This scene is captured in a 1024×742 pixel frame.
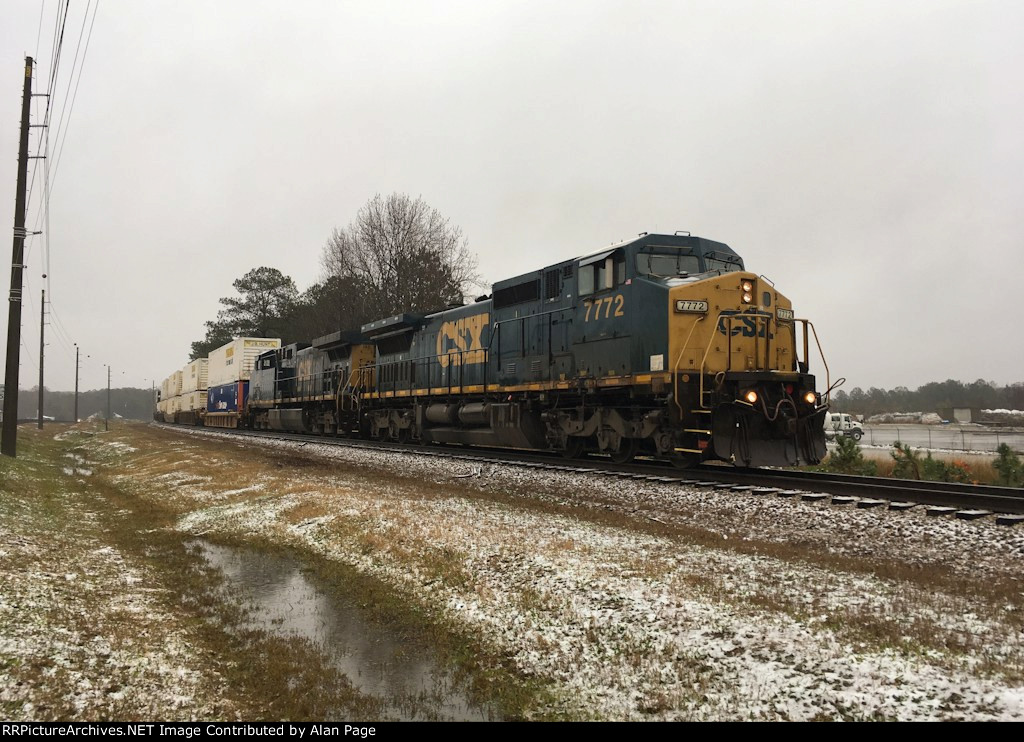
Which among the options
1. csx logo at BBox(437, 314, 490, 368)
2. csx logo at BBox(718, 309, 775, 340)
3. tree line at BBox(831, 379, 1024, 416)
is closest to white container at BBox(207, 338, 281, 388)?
csx logo at BBox(437, 314, 490, 368)

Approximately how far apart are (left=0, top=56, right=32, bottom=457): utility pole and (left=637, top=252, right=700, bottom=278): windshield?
1718cm

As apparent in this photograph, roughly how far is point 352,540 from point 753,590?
15.2 ft

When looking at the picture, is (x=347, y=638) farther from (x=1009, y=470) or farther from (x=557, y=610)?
(x=1009, y=470)

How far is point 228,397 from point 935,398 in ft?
272

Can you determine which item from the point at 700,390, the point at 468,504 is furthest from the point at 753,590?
the point at 700,390

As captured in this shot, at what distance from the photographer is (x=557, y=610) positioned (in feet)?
16.8

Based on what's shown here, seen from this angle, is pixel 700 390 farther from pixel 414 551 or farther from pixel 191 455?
pixel 191 455

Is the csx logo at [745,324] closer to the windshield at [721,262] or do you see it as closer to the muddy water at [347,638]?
the windshield at [721,262]

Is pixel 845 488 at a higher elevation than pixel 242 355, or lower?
lower

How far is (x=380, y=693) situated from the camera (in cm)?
426

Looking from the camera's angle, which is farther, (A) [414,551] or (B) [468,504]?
(B) [468,504]

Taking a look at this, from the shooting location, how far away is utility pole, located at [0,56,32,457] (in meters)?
18.3

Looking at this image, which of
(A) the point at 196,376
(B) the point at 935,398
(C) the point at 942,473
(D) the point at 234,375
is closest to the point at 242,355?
(D) the point at 234,375

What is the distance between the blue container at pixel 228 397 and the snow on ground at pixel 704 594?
32.3 m
